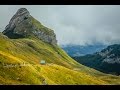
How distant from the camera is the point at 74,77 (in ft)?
532

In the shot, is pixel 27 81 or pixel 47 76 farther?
pixel 47 76

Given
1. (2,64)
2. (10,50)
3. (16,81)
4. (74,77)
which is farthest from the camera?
(10,50)

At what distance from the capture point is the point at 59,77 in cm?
15438

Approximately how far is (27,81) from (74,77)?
47395 millimetres
